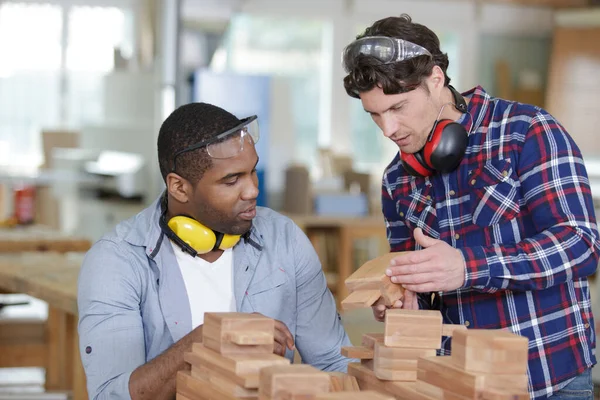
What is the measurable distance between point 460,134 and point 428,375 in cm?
76

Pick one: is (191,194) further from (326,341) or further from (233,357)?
(233,357)

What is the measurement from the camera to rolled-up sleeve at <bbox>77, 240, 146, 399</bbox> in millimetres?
1962

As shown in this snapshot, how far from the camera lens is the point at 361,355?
5.46 feet

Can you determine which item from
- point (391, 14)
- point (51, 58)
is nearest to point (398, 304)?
point (51, 58)

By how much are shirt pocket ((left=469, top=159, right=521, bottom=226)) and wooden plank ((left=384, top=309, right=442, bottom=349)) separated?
0.58 meters

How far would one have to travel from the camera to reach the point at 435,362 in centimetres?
142

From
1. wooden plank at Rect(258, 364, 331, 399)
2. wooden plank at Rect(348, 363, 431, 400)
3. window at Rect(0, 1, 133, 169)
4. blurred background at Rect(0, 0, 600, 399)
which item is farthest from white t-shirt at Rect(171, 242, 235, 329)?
window at Rect(0, 1, 133, 169)

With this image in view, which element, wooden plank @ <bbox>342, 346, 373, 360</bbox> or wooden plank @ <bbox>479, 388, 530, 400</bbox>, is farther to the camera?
wooden plank @ <bbox>342, 346, 373, 360</bbox>

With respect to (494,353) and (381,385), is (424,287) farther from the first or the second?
(494,353)

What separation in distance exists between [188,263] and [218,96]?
525 centimetres

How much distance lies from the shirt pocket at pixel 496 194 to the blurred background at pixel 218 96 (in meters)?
1.46

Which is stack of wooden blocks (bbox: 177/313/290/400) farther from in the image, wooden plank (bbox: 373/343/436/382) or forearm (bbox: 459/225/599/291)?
forearm (bbox: 459/225/599/291)

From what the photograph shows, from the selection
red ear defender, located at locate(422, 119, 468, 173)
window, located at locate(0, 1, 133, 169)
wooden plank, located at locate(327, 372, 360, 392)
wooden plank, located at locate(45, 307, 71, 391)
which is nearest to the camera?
wooden plank, located at locate(327, 372, 360, 392)

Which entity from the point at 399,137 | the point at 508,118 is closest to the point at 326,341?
the point at 399,137
